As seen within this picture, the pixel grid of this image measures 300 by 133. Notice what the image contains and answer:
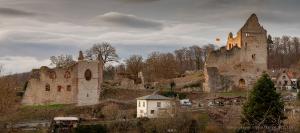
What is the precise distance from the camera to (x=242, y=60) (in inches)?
2598

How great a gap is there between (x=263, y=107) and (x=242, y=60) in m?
22.8

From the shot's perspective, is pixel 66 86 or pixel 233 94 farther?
pixel 233 94

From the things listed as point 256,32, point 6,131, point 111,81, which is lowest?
point 6,131

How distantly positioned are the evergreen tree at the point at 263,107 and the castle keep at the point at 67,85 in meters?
16.9

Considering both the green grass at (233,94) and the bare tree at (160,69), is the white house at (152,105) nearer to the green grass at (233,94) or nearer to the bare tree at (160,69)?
the green grass at (233,94)

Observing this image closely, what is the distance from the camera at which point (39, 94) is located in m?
55.0

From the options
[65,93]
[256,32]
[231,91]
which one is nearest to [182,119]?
[65,93]

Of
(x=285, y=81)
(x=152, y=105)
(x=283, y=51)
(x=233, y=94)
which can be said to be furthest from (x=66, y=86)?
(x=283, y=51)

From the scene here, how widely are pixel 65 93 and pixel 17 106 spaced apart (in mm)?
4825

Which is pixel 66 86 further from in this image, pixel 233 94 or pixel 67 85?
pixel 233 94

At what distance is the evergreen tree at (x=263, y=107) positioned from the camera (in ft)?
137

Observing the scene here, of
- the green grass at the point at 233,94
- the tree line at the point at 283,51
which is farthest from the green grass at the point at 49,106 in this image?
the tree line at the point at 283,51

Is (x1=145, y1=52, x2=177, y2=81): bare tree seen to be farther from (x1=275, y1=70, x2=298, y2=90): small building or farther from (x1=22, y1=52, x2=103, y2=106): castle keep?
(x1=22, y1=52, x2=103, y2=106): castle keep

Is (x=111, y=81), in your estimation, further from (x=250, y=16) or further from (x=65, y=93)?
(x=250, y=16)
